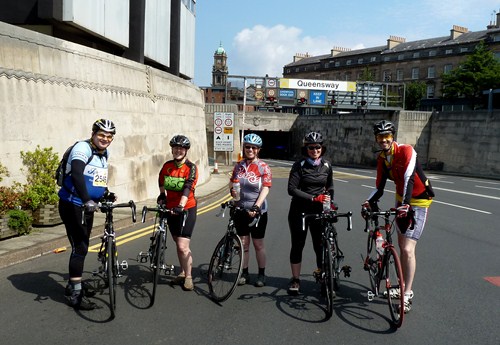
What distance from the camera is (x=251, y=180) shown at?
5773 millimetres

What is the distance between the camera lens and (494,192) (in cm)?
1889

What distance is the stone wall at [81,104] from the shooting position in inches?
339

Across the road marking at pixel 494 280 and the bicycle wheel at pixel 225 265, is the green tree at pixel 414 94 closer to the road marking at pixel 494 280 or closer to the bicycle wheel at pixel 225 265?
the road marking at pixel 494 280

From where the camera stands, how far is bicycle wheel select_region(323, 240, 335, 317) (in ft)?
15.8

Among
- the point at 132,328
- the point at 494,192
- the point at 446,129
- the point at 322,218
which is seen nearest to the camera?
the point at 132,328

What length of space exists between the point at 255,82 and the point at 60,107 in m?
30.8

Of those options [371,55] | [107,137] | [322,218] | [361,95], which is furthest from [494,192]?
[371,55]

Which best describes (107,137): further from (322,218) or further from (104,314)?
(322,218)

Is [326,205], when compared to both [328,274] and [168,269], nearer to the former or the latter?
[328,274]

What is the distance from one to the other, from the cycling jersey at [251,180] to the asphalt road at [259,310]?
109 centimetres

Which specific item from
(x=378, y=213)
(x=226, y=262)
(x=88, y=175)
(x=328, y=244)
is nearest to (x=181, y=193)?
(x=226, y=262)

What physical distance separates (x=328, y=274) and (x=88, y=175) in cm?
272

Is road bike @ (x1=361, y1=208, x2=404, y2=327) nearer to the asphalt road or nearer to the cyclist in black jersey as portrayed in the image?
the asphalt road

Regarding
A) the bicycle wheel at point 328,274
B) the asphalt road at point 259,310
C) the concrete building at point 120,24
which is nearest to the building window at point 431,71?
the concrete building at point 120,24
